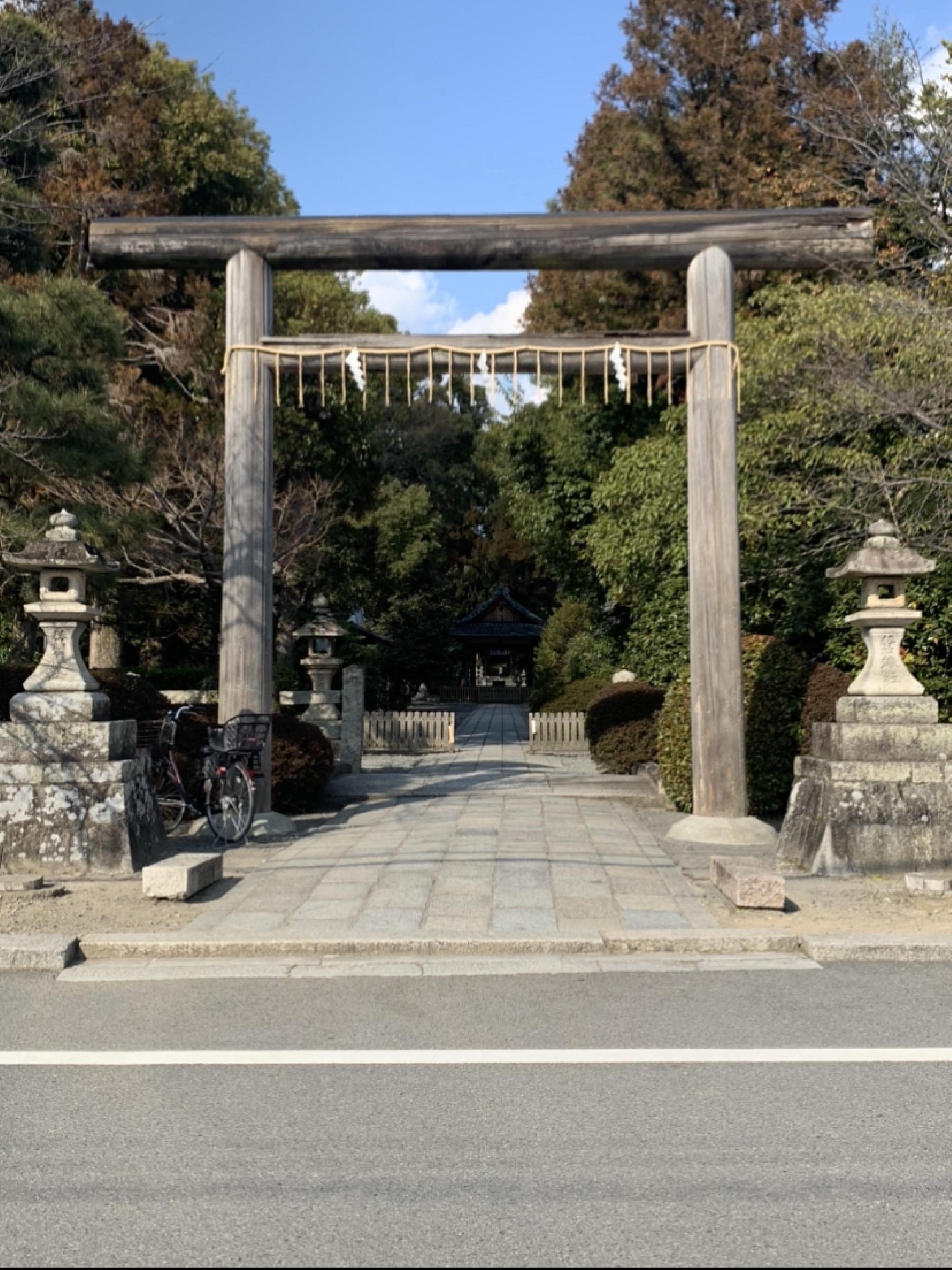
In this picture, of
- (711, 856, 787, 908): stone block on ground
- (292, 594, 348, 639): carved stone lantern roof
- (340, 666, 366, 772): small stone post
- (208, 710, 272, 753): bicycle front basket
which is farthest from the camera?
(292, 594, 348, 639): carved stone lantern roof

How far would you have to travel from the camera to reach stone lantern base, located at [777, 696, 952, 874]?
293 inches

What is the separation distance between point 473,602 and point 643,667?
29785mm

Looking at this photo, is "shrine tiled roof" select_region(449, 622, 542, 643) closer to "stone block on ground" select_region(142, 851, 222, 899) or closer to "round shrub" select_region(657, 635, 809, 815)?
"round shrub" select_region(657, 635, 809, 815)

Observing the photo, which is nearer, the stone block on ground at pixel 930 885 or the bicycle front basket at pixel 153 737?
the stone block on ground at pixel 930 885

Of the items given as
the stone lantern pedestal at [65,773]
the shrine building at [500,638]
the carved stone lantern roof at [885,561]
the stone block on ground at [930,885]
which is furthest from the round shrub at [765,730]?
the shrine building at [500,638]

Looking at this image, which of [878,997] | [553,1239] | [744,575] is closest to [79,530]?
[744,575]

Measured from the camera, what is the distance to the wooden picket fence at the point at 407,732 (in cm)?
2123

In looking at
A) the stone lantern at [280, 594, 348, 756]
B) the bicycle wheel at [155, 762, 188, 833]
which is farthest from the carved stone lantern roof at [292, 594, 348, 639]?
the bicycle wheel at [155, 762, 188, 833]

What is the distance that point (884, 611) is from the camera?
8000 millimetres

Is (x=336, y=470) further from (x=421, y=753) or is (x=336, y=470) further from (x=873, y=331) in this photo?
(x=873, y=331)

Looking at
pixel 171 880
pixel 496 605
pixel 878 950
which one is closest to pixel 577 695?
pixel 171 880

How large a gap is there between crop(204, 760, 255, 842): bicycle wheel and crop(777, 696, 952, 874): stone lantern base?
4.56m

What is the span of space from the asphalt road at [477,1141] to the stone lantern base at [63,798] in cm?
269

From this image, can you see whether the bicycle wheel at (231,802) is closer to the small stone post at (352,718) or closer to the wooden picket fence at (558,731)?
the small stone post at (352,718)
